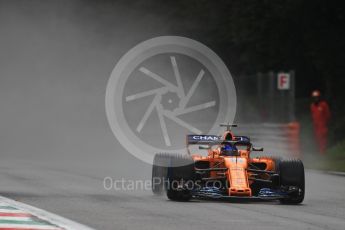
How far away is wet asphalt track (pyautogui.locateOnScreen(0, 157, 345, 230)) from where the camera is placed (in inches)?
435

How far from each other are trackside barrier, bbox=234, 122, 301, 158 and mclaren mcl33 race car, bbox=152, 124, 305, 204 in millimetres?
9053

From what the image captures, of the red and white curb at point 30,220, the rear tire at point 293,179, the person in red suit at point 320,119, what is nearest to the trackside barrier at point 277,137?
the person in red suit at point 320,119

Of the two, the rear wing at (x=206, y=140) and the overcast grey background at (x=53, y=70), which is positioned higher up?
the overcast grey background at (x=53, y=70)

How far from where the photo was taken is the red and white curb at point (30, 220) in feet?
33.7

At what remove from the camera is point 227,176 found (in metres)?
13.4

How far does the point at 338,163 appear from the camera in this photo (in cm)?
2334

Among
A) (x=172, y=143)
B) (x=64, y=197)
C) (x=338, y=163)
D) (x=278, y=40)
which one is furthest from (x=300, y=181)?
A: (x=278, y=40)

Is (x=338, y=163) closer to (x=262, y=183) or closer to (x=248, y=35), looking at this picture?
(x=262, y=183)
